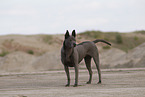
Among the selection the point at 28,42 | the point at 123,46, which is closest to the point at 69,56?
the point at 123,46

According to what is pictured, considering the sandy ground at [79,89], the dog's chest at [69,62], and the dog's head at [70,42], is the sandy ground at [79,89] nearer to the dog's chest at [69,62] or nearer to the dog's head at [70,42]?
the dog's chest at [69,62]

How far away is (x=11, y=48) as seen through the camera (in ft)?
200

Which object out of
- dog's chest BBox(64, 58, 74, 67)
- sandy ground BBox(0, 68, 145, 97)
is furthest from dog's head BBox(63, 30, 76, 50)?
sandy ground BBox(0, 68, 145, 97)

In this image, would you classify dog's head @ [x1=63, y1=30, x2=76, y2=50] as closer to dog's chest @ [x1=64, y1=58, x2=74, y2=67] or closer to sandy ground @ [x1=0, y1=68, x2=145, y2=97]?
dog's chest @ [x1=64, y1=58, x2=74, y2=67]

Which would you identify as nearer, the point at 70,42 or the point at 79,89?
the point at 79,89

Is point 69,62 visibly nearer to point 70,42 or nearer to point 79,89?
point 70,42

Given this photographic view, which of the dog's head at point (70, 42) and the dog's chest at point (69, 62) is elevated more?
the dog's head at point (70, 42)

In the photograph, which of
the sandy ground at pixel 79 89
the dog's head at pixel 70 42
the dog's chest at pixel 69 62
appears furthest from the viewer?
the dog's chest at pixel 69 62

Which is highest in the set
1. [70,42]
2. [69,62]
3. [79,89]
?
[70,42]

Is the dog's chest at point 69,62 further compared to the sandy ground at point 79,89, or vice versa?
the dog's chest at point 69,62

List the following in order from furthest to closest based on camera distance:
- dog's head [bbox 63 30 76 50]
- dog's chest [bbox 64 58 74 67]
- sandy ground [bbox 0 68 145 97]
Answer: dog's chest [bbox 64 58 74 67], dog's head [bbox 63 30 76 50], sandy ground [bbox 0 68 145 97]

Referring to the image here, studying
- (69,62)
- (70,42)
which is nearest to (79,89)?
(69,62)

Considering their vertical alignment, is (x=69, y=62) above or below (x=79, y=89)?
above

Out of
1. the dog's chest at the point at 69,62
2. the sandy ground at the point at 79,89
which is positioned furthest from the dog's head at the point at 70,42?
the sandy ground at the point at 79,89
